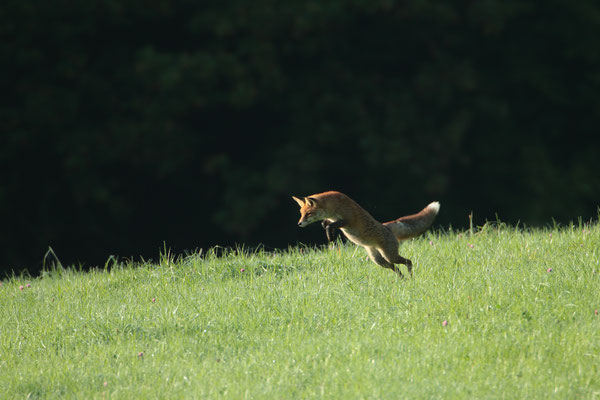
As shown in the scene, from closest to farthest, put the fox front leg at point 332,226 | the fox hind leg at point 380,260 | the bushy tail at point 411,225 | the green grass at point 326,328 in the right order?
the green grass at point 326,328, the fox front leg at point 332,226, the fox hind leg at point 380,260, the bushy tail at point 411,225

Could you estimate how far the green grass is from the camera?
176 inches

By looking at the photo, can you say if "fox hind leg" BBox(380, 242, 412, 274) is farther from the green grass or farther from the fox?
the green grass

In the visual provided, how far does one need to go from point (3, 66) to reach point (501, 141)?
1158 cm

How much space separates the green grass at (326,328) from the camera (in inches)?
176

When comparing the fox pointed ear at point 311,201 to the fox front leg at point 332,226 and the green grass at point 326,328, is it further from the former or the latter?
the green grass at point 326,328

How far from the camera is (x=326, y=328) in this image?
5.41 meters

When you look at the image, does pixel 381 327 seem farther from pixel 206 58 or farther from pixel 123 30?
pixel 123 30

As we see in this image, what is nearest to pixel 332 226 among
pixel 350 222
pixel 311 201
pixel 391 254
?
pixel 350 222

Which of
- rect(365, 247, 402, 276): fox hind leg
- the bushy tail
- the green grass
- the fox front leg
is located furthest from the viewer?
the bushy tail

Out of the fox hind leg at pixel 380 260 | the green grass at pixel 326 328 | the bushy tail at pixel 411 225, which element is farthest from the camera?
the bushy tail at pixel 411 225

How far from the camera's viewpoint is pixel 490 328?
16.5ft

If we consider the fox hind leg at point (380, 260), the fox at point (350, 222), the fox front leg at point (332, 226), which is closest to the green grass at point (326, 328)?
the fox hind leg at point (380, 260)

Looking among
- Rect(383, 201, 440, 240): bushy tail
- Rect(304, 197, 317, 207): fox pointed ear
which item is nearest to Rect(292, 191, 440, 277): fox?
Rect(304, 197, 317, 207): fox pointed ear

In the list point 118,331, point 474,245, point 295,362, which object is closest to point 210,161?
point 474,245
